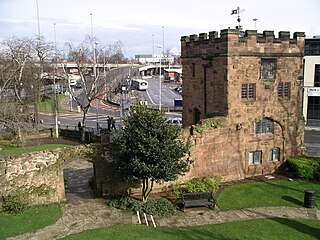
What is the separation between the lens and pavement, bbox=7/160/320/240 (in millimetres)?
14883

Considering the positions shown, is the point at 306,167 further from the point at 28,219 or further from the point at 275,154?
the point at 28,219

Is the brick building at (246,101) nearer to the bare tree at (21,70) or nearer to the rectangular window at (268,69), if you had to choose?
the rectangular window at (268,69)

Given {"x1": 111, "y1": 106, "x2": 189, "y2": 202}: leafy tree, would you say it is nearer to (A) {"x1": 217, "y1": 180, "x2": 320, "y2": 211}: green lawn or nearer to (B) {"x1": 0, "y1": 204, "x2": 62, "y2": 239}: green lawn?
(A) {"x1": 217, "y1": 180, "x2": 320, "y2": 211}: green lawn

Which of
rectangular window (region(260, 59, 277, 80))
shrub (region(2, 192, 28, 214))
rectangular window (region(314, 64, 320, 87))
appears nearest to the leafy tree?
shrub (region(2, 192, 28, 214))

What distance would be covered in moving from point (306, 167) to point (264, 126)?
3.76 metres

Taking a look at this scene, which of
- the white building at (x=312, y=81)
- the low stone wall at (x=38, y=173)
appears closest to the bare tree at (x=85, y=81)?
the low stone wall at (x=38, y=173)

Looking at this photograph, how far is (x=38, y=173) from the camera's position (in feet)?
57.3

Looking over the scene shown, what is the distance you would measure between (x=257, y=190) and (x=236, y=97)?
19.2 ft

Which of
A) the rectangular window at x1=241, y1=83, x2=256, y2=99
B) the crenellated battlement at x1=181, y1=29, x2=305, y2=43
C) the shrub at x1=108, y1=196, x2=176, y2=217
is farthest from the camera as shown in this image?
the rectangular window at x1=241, y1=83, x2=256, y2=99

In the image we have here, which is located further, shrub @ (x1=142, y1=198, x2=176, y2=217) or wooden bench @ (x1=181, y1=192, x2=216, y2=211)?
wooden bench @ (x1=181, y1=192, x2=216, y2=211)

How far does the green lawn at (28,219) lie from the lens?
14.6m

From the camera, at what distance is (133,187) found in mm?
19500

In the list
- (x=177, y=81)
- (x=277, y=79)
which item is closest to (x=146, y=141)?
(x=277, y=79)

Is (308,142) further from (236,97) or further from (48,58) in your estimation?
(48,58)
